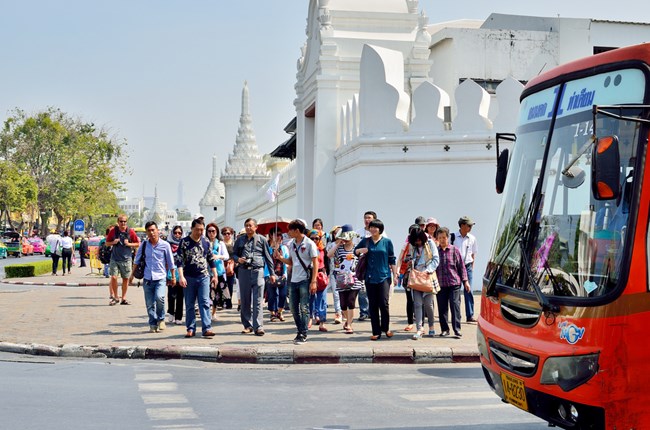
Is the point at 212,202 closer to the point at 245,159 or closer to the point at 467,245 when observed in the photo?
the point at 245,159

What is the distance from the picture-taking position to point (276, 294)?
629 inches

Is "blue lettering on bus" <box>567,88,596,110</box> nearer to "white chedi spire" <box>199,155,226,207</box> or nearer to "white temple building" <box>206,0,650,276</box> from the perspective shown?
"white temple building" <box>206,0,650,276</box>

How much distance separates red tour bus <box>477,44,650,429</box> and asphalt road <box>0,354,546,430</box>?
4.51ft

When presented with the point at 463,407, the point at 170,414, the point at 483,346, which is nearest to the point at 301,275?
the point at 463,407

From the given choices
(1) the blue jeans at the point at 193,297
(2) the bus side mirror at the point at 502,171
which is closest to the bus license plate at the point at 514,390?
(2) the bus side mirror at the point at 502,171

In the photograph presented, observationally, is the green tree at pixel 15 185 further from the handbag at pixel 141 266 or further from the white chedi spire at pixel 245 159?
the handbag at pixel 141 266

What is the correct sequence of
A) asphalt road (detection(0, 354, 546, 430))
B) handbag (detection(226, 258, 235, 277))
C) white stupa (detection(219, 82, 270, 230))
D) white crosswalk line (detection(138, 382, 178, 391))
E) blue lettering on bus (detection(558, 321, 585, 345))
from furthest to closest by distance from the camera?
1. white stupa (detection(219, 82, 270, 230))
2. handbag (detection(226, 258, 235, 277))
3. white crosswalk line (detection(138, 382, 178, 391))
4. asphalt road (detection(0, 354, 546, 430))
5. blue lettering on bus (detection(558, 321, 585, 345))

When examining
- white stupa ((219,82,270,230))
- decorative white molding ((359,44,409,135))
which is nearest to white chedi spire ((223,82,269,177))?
white stupa ((219,82,270,230))

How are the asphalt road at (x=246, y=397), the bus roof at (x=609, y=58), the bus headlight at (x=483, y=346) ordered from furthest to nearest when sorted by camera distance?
the asphalt road at (x=246, y=397)
the bus headlight at (x=483, y=346)
the bus roof at (x=609, y=58)

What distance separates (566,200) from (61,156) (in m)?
62.6

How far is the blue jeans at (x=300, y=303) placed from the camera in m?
12.7

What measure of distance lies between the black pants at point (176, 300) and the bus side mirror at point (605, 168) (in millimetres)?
10585

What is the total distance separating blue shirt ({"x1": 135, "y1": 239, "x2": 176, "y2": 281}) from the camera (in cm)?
1403

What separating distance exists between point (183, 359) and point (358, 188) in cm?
973
